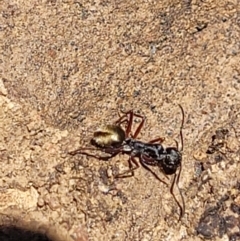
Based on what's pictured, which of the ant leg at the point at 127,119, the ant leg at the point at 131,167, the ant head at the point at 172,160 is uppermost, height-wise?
the ant leg at the point at 127,119

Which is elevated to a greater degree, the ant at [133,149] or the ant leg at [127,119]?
the ant leg at [127,119]

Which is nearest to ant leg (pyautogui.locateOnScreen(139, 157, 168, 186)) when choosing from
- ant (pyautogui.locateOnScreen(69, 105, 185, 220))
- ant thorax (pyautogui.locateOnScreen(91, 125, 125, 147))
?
ant (pyautogui.locateOnScreen(69, 105, 185, 220))

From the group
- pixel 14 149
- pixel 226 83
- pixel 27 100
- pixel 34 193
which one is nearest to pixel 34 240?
pixel 34 193

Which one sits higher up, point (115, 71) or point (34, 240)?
point (115, 71)

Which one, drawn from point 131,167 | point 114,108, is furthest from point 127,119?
point 131,167

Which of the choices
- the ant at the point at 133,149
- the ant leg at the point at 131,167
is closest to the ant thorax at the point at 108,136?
→ the ant at the point at 133,149

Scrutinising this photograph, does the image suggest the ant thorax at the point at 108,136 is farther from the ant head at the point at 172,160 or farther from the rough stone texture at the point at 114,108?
the ant head at the point at 172,160

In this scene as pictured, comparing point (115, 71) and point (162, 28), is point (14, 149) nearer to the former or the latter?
point (115, 71)
